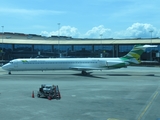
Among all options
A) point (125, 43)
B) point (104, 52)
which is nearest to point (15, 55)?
point (104, 52)

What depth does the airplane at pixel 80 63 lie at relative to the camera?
48406 mm

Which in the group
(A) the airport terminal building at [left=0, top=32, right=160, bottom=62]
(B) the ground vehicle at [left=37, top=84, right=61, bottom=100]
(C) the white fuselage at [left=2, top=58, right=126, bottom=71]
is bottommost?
(B) the ground vehicle at [left=37, top=84, right=61, bottom=100]

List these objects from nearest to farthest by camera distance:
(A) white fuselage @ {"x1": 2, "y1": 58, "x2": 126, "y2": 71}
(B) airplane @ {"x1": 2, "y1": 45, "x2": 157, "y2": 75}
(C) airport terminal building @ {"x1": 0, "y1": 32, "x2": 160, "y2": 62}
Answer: (B) airplane @ {"x1": 2, "y1": 45, "x2": 157, "y2": 75}
(A) white fuselage @ {"x1": 2, "y1": 58, "x2": 126, "y2": 71}
(C) airport terminal building @ {"x1": 0, "y1": 32, "x2": 160, "y2": 62}

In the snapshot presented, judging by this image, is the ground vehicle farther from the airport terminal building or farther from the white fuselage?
the airport terminal building

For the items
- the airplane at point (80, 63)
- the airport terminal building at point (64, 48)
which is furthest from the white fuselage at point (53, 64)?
the airport terminal building at point (64, 48)

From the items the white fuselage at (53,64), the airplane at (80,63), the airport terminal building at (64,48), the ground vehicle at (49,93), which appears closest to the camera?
the ground vehicle at (49,93)

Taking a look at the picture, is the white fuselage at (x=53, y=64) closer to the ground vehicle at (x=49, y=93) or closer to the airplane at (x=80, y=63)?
the airplane at (x=80, y=63)

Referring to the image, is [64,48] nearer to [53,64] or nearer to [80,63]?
[80,63]

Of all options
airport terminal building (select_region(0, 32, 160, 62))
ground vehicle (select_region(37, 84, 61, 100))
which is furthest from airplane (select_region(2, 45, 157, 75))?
airport terminal building (select_region(0, 32, 160, 62))

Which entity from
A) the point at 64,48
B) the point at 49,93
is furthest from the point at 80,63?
the point at 64,48

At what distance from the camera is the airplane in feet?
159

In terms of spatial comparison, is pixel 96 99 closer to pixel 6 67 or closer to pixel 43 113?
pixel 43 113

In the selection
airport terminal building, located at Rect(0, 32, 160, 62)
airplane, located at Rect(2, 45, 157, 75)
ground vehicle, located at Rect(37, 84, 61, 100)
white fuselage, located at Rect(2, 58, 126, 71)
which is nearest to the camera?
ground vehicle, located at Rect(37, 84, 61, 100)

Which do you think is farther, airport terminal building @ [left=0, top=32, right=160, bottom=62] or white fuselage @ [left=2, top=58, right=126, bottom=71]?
airport terminal building @ [left=0, top=32, right=160, bottom=62]
